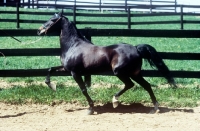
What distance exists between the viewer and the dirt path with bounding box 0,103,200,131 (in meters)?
5.11

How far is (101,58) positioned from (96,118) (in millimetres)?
1087

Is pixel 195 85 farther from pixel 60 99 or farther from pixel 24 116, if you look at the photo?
pixel 24 116

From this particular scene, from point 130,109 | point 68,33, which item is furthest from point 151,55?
point 68,33

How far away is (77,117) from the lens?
231 inches

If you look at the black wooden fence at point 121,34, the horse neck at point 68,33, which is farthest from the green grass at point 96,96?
the horse neck at point 68,33

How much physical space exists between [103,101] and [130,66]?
3.97 ft

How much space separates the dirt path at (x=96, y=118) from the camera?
5109 millimetres

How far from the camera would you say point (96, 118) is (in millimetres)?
5715

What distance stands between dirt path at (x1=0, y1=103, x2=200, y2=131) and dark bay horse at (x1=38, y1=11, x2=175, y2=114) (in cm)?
32

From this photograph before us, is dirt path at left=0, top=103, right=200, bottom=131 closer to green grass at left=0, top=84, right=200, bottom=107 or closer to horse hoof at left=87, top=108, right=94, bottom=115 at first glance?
horse hoof at left=87, top=108, right=94, bottom=115

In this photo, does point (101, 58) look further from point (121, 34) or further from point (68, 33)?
point (121, 34)

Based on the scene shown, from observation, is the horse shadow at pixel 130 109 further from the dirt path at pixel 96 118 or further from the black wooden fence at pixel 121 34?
the black wooden fence at pixel 121 34

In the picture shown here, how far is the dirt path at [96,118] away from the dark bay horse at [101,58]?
1.04 ft

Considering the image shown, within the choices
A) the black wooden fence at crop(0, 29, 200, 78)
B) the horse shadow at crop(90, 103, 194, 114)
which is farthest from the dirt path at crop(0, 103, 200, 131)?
the black wooden fence at crop(0, 29, 200, 78)
